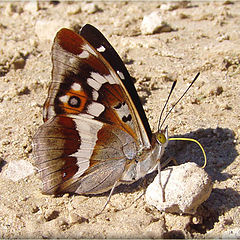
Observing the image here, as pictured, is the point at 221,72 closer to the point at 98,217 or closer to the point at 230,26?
the point at 230,26

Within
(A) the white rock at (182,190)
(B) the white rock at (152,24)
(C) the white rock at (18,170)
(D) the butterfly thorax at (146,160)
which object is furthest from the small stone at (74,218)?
(B) the white rock at (152,24)

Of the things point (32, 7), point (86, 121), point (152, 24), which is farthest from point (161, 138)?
point (32, 7)

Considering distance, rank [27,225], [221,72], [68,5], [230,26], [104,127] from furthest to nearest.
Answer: [68,5] < [230,26] < [221,72] < [104,127] < [27,225]

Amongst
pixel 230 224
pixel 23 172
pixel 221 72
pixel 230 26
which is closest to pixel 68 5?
pixel 230 26

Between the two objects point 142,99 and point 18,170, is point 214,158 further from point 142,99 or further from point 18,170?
point 18,170

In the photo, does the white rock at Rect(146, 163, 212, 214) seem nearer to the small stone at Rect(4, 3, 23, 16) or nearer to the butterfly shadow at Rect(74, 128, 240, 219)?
the butterfly shadow at Rect(74, 128, 240, 219)

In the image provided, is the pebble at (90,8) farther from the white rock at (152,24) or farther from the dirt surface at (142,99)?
the white rock at (152,24)
